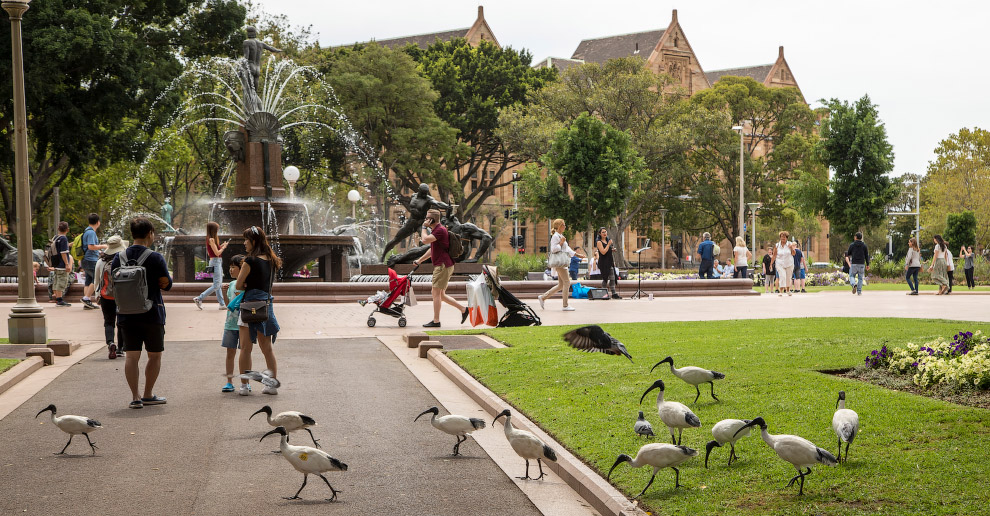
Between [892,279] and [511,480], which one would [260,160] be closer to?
[511,480]

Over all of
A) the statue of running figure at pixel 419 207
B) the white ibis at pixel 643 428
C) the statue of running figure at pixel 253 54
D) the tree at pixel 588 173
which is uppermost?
the statue of running figure at pixel 253 54

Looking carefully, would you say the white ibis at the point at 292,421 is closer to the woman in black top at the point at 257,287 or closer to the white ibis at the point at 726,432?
the woman in black top at the point at 257,287

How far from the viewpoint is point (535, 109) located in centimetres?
5728

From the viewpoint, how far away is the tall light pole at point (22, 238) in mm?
13055

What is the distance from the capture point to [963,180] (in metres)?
→ 59.0

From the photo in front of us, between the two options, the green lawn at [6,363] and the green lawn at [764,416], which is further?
the green lawn at [6,363]

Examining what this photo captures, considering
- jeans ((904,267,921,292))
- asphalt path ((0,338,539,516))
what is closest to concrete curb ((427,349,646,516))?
asphalt path ((0,338,539,516))

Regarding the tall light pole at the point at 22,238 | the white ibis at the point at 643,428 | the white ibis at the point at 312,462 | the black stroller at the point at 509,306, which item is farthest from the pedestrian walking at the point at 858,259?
the white ibis at the point at 312,462

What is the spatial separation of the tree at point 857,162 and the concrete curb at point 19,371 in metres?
→ 43.3

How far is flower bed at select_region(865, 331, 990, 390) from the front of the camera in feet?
25.6

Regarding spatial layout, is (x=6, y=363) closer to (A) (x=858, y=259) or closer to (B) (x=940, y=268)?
(A) (x=858, y=259)

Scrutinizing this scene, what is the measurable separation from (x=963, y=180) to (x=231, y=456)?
60.9 m

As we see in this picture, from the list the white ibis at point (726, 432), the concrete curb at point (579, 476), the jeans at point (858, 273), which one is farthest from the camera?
the jeans at point (858, 273)

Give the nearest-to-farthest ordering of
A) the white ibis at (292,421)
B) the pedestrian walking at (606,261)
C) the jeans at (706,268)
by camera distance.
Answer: the white ibis at (292,421) < the pedestrian walking at (606,261) < the jeans at (706,268)
